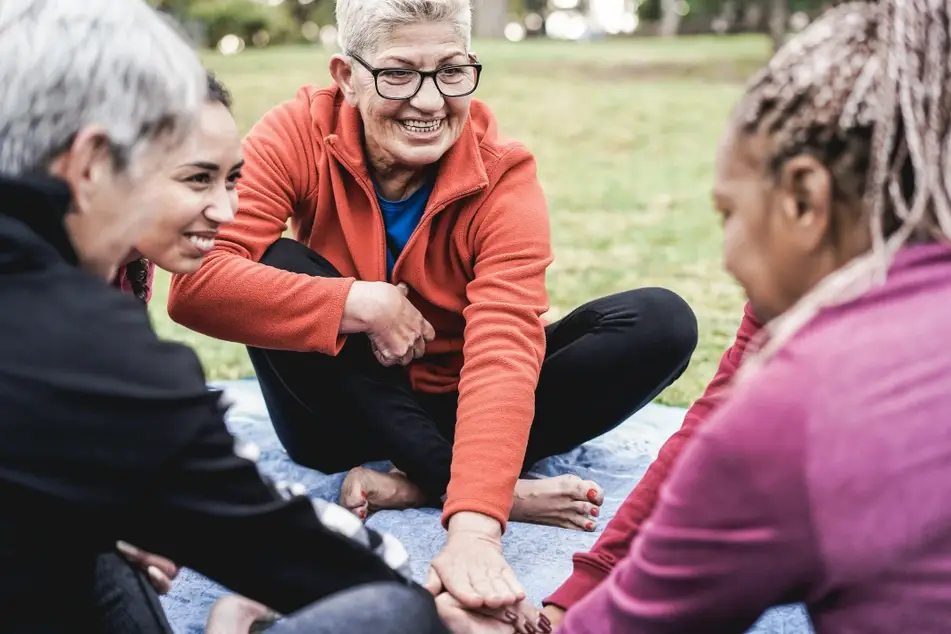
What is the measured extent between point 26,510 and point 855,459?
3.23ft

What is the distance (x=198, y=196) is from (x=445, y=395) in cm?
118

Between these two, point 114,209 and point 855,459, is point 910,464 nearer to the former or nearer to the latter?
point 855,459

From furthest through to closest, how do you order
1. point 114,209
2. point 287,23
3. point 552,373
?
point 287,23
point 552,373
point 114,209

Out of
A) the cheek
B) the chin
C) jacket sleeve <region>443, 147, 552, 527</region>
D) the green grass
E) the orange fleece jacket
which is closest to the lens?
the chin

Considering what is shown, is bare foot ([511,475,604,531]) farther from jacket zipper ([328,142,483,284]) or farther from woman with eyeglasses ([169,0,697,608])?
jacket zipper ([328,142,483,284])

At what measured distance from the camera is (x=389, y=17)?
2521 mm

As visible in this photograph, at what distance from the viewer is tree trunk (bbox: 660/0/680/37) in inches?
1123

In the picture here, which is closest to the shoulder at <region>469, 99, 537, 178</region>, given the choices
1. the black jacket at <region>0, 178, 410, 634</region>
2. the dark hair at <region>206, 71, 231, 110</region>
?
the dark hair at <region>206, 71, 231, 110</region>

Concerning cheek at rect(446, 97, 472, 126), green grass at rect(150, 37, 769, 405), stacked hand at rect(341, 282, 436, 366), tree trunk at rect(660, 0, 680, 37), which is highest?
cheek at rect(446, 97, 472, 126)

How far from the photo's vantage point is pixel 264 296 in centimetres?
257

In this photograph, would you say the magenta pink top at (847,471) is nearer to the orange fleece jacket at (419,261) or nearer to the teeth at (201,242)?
the teeth at (201,242)

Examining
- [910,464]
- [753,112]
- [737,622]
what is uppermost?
[753,112]

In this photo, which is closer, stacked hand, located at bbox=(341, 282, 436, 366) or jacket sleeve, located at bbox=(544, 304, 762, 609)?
jacket sleeve, located at bbox=(544, 304, 762, 609)

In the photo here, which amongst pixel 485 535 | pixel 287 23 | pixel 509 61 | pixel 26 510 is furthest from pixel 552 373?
pixel 287 23
